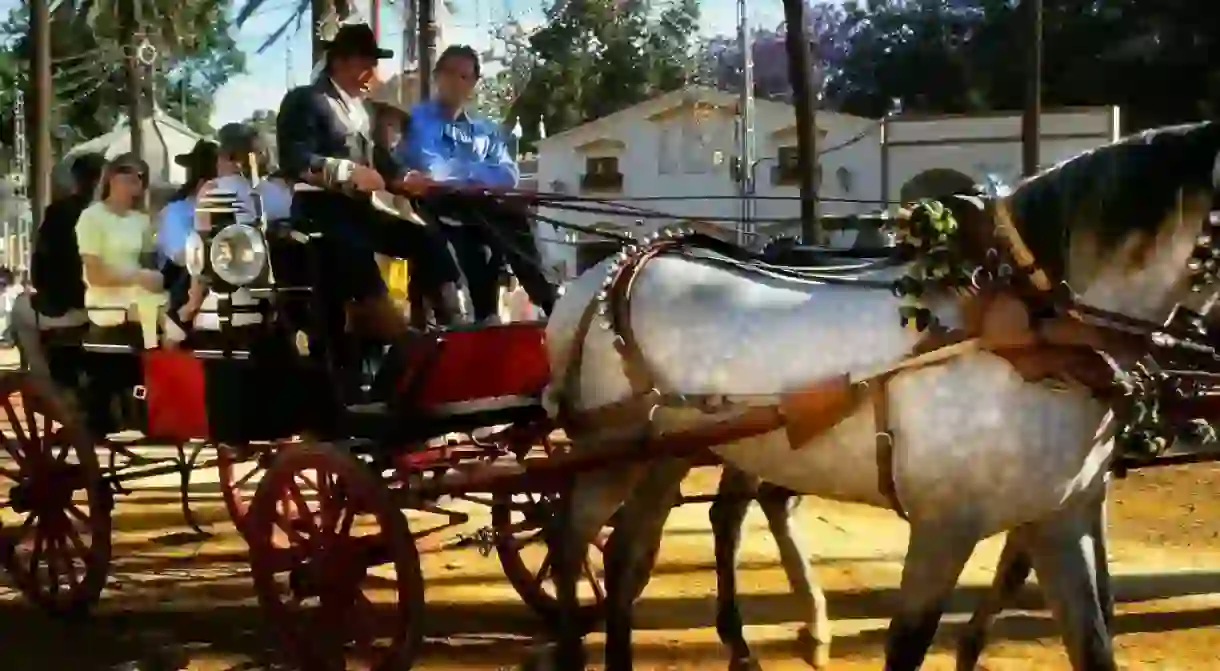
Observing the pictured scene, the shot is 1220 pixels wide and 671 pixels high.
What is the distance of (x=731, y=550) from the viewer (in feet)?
19.1

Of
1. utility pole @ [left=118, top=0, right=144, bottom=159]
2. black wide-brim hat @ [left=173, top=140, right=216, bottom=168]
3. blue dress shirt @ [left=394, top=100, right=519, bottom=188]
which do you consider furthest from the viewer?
utility pole @ [left=118, top=0, right=144, bottom=159]

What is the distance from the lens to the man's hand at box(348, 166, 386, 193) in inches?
198

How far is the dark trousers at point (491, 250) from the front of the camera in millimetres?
5586

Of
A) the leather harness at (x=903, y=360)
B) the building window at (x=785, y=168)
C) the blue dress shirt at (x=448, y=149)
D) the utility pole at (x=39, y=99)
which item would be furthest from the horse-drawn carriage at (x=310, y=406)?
the building window at (x=785, y=168)

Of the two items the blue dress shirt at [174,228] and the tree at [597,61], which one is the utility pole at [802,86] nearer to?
the blue dress shirt at [174,228]

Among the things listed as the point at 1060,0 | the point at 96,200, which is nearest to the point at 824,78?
the point at 1060,0

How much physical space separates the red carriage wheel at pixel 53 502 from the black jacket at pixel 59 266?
47 centimetres

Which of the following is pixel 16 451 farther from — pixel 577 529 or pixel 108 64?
pixel 108 64

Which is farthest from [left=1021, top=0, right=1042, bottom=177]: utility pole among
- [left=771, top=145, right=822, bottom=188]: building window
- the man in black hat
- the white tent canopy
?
the white tent canopy

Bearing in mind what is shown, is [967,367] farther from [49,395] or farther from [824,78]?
[824,78]

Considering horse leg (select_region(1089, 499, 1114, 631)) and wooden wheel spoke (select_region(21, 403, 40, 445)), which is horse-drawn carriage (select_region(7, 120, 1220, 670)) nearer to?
wooden wheel spoke (select_region(21, 403, 40, 445))

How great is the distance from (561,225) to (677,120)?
95.0 ft

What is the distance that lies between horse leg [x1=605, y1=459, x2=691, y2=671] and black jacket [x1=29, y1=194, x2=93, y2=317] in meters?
3.47

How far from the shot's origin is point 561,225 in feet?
17.0
